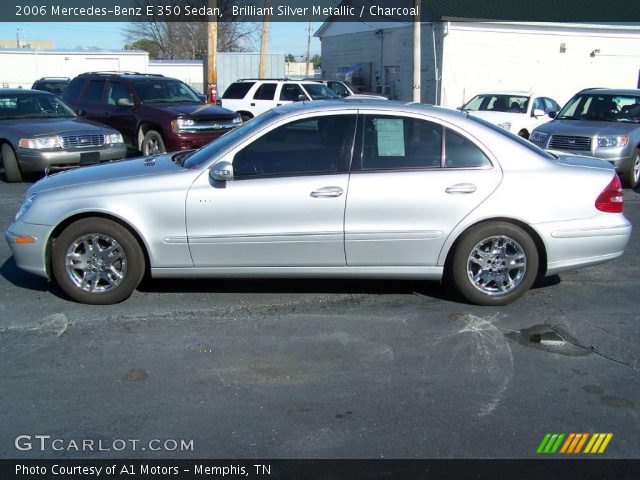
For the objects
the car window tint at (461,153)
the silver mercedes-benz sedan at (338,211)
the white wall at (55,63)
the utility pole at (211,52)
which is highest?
the white wall at (55,63)

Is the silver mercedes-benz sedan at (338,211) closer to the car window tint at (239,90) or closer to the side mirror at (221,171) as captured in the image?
the side mirror at (221,171)

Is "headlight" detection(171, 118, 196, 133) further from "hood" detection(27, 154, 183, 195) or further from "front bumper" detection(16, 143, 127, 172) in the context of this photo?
"hood" detection(27, 154, 183, 195)

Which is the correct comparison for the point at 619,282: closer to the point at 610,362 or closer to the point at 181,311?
the point at 610,362

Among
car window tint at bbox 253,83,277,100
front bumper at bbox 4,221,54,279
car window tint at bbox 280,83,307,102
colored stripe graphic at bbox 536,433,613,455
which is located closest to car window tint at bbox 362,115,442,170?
colored stripe graphic at bbox 536,433,613,455

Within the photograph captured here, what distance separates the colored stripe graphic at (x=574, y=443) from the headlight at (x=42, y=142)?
946 cm

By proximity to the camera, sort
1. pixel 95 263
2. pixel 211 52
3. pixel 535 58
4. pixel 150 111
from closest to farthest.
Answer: pixel 95 263 < pixel 150 111 < pixel 211 52 < pixel 535 58

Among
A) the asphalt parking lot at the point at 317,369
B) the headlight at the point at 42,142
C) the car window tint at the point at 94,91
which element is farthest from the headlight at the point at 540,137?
the car window tint at the point at 94,91

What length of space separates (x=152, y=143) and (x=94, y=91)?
87.5 inches

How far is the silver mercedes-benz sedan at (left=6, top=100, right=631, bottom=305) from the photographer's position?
523 centimetres

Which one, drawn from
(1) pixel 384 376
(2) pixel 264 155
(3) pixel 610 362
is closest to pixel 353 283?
(2) pixel 264 155

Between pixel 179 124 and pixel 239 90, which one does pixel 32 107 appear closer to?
pixel 179 124

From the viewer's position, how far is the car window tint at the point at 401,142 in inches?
210

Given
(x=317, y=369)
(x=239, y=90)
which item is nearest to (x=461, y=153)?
(x=317, y=369)

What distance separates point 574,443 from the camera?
3529 millimetres
